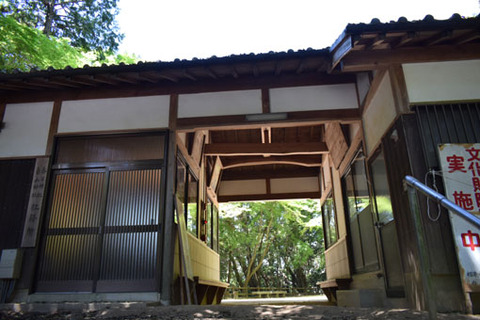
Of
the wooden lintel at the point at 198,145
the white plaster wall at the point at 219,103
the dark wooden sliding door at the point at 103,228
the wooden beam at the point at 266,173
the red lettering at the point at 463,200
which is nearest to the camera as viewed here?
the red lettering at the point at 463,200

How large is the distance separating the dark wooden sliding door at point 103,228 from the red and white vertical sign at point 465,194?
391 cm

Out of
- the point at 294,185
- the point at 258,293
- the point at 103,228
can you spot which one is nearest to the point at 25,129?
the point at 103,228

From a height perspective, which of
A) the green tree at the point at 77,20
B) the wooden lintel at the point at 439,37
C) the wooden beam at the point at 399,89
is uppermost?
the green tree at the point at 77,20

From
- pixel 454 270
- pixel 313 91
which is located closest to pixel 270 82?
pixel 313 91

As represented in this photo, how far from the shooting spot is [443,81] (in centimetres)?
450

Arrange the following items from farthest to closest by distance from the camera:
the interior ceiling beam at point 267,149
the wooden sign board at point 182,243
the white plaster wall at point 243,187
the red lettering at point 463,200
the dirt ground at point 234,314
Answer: the white plaster wall at point 243,187 < the interior ceiling beam at point 267,149 < the wooden sign board at point 182,243 < the red lettering at point 463,200 < the dirt ground at point 234,314

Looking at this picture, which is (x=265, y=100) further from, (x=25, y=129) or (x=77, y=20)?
(x=77, y=20)

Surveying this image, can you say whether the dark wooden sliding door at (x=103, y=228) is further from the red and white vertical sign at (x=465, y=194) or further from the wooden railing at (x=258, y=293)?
the wooden railing at (x=258, y=293)

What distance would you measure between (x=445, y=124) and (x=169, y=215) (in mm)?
3983

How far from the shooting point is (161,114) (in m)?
6.26

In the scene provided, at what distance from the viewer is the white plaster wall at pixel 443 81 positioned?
4.40 m

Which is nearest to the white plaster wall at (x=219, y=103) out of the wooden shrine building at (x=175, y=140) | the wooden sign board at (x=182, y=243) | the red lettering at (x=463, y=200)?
the wooden shrine building at (x=175, y=140)

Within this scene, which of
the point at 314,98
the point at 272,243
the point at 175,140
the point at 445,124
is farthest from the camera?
the point at 272,243

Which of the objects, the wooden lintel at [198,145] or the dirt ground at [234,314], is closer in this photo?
the dirt ground at [234,314]
